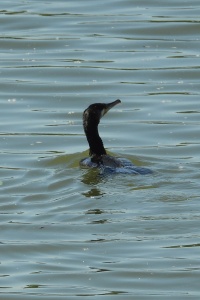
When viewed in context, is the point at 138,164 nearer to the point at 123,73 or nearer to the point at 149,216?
the point at 149,216

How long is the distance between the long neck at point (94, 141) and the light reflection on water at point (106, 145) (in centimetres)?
33

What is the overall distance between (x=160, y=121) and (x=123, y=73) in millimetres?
2481

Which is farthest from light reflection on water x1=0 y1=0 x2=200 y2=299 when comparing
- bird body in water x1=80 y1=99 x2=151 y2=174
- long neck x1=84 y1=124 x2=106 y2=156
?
long neck x1=84 y1=124 x2=106 y2=156

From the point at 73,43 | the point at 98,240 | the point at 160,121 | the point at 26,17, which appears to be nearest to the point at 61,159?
the point at 160,121

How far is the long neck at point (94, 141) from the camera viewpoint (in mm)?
14469

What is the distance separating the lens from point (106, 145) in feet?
51.1

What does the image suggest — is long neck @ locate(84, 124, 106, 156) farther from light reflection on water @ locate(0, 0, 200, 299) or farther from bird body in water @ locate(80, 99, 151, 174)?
light reflection on water @ locate(0, 0, 200, 299)

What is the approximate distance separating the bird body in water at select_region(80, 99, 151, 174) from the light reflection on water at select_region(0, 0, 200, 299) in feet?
0.50

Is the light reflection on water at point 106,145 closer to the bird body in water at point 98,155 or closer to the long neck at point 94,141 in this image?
the bird body in water at point 98,155

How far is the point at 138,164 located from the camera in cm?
1458

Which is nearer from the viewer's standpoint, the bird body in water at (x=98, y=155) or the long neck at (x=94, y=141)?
the bird body in water at (x=98, y=155)

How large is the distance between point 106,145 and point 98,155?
120 centimetres

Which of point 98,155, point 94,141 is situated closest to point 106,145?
point 94,141

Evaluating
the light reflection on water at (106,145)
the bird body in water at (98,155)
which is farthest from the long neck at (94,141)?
the light reflection on water at (106,145)
